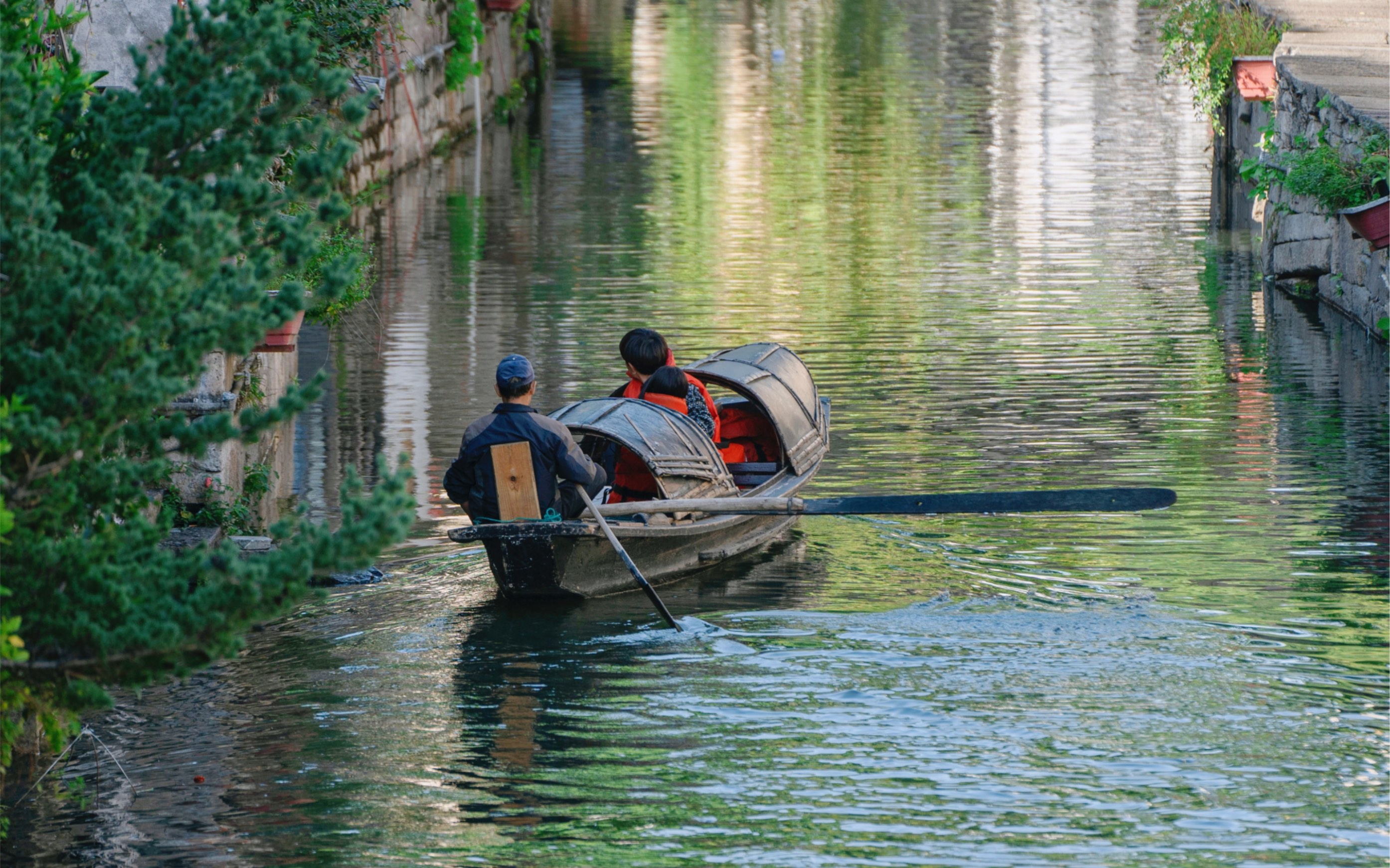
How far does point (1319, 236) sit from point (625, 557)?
1094 cm

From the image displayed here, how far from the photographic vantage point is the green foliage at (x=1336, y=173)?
585 inches

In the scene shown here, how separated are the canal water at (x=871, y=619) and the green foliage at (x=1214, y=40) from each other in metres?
1.98

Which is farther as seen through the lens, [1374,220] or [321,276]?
[1374,220]

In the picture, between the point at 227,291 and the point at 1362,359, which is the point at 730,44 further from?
the point at 227,291

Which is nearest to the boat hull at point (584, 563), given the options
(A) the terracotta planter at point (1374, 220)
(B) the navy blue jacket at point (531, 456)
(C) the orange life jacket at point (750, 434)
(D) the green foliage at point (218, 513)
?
(B) the navy blue jacket at point (531, 456)

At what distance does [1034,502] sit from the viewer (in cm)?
928

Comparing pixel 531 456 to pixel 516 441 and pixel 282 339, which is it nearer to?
pixel 516 441

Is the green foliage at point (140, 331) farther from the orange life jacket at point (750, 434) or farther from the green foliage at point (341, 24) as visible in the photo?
the green foliage at point (341, 24)

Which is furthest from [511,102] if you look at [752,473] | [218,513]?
[218,513]

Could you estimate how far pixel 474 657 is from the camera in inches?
356

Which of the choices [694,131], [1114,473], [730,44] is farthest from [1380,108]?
[730,44]

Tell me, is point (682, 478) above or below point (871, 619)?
above

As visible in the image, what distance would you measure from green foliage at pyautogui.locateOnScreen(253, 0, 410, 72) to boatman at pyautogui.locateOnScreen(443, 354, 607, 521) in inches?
139

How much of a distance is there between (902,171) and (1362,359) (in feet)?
36.4
